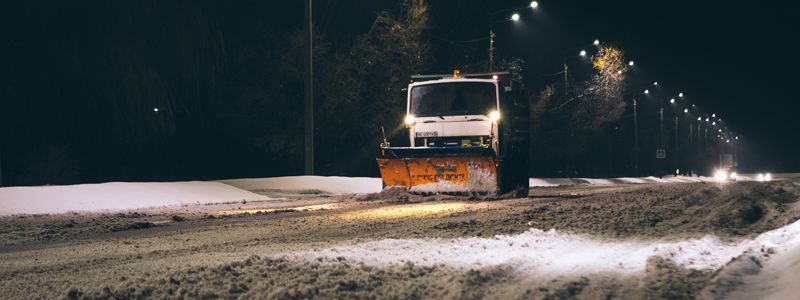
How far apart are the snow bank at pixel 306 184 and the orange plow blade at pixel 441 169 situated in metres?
6.52

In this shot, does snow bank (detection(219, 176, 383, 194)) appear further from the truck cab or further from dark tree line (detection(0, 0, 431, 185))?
the truck cab

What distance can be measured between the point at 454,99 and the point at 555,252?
11.5 metres

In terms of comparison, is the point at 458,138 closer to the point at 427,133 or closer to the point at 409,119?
the point at 427,133

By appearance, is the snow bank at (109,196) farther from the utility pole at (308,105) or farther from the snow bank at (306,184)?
the utility pole at (308,105)

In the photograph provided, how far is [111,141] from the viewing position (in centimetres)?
2330

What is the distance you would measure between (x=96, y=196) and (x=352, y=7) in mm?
28152

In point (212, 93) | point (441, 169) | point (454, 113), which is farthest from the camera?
point (212, 93)

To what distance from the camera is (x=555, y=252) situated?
9.45 meters

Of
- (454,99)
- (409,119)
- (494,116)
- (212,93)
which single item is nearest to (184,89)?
(212,93)

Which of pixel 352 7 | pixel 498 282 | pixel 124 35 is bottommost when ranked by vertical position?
pixel 498 282

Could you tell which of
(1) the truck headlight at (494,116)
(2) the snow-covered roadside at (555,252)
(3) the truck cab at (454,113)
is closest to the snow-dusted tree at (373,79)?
(3) the truck cab at (454,113)

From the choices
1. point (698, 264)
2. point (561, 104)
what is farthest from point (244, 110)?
point (698, 264)

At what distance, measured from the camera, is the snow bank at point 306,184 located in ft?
86.4

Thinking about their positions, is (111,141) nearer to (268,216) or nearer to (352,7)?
(268,216)
